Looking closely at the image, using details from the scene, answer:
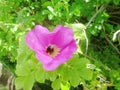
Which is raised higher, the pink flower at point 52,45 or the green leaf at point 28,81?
the pink flower at point 52,45

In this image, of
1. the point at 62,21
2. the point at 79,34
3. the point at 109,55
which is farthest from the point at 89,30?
the point at 79,34

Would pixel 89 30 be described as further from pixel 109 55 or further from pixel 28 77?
pixel 28 77

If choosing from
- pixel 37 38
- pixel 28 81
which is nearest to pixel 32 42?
pixel 37 38

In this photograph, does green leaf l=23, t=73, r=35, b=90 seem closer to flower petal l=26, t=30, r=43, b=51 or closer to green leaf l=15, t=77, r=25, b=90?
green leaf l=15, t=77, r=25, b=90

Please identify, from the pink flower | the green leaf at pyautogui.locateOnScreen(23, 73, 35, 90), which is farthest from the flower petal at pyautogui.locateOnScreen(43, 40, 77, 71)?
the green leaf at pyautogui.locateOnScreen(23, 73, 35, 90)

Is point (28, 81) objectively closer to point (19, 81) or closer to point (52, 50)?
point (19, 81)

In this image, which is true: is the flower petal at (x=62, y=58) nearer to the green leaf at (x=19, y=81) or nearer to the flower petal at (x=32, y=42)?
the flower petal at (x=32, y=42)

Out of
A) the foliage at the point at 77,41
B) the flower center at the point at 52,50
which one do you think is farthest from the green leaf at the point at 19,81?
the flower center at the point at 52,50
